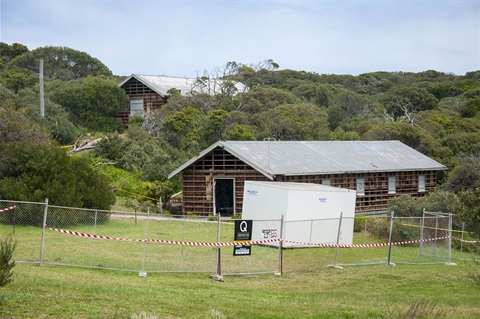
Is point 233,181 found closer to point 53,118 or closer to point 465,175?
point 465,175

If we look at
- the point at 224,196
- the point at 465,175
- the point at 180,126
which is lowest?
the point at 224,196

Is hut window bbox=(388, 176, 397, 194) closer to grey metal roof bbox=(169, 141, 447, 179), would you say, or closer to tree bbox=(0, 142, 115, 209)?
grey metal roof bbox=(169, 141, 447, 179)

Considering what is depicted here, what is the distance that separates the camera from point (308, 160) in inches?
1478

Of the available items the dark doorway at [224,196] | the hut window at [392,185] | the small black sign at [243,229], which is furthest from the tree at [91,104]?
the small black sign at [243,229]

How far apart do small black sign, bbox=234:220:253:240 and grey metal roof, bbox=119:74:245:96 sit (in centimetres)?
3824

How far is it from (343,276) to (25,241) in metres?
10.4

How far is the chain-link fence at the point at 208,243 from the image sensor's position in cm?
2119

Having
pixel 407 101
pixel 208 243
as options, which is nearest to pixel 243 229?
pixel 208 243

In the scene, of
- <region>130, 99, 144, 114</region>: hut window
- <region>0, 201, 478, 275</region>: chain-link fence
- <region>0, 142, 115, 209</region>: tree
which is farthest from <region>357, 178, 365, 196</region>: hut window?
<region>130, 99, 144, 114</region>: hut window

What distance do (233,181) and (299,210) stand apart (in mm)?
10062

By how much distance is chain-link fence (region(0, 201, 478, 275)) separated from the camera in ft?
69.5

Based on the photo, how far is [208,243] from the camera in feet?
69.4

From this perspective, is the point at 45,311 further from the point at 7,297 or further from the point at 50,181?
the point at 50,181

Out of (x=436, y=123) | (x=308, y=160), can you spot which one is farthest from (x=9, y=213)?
(x=436, y=123)
